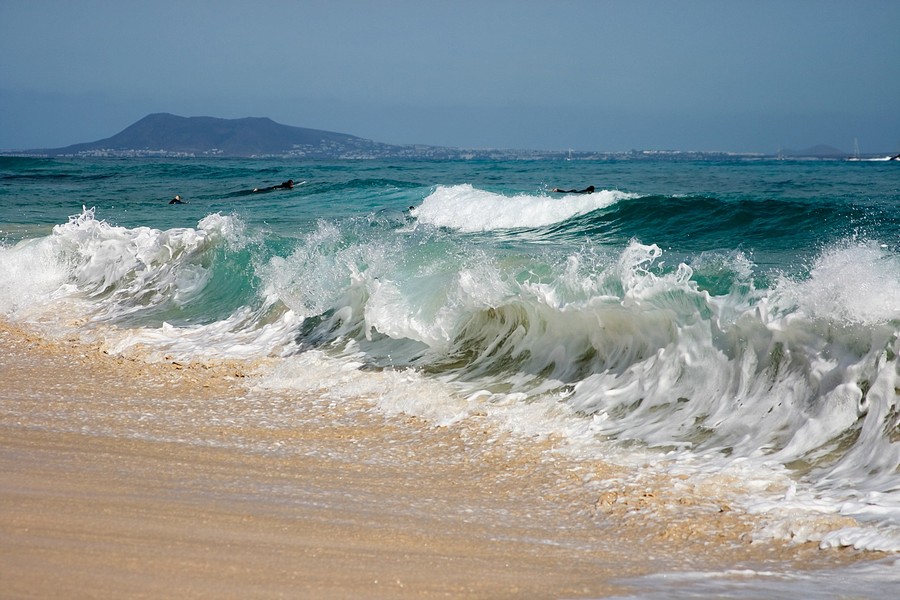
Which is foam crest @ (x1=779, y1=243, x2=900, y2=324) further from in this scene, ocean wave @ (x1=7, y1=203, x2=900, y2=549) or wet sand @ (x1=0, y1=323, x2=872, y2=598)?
wet sand @ (x1=0, y1=323, x2=872, y2=598)

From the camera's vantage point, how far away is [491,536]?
148 inches

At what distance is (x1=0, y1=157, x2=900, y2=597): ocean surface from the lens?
4594mm

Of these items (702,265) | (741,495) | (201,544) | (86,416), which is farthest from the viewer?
(702,265)

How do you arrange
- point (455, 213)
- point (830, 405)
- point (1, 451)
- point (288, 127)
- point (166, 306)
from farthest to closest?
point (288, 127)
point (455, 213)
point (166, 306)
point (830, 405)
point (1, 451)

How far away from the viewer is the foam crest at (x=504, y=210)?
62.6ft

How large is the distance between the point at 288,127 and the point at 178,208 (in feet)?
419

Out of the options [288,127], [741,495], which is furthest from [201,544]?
[288,127]

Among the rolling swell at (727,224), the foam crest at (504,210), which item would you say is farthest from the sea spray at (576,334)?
the foam crest at (504,210)

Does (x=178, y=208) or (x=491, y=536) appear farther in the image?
(x=178, y=208)

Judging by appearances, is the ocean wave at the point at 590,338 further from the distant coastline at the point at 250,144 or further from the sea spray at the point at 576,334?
the distant coastline at the point at 250,144

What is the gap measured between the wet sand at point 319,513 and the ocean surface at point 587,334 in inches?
11.7

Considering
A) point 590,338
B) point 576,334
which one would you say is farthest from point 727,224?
point 590,338

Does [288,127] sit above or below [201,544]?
above

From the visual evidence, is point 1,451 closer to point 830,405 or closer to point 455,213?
point 830,405
